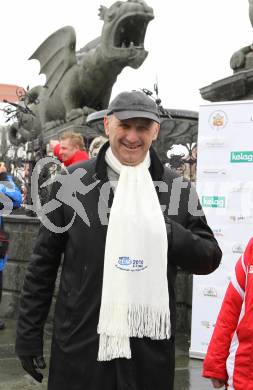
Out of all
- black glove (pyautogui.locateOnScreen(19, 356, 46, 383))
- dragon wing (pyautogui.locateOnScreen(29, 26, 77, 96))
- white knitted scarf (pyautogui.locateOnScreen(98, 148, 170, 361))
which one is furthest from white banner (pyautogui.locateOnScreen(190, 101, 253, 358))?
dragon wing (pyautogui.locateOnScreen(29, 26, 77, 96))

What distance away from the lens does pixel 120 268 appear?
95.8 inches

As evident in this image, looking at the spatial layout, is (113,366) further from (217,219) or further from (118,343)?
(217,219)

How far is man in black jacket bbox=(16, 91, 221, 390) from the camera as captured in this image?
244 cm

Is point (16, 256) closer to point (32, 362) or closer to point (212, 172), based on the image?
point (212, 172)

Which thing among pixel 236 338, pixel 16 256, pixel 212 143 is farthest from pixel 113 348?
pixel 16 256

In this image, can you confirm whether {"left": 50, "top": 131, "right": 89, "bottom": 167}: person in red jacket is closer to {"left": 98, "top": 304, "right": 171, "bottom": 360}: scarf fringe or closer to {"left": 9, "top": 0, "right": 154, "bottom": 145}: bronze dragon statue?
{"left": 98, "top": 304, "right": 171, "bottom": 360}: scarf fringe

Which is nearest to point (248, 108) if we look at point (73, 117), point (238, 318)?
point (238, 318)

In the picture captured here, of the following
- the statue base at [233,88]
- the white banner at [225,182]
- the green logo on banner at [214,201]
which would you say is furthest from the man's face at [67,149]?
the statue base at [233,88]

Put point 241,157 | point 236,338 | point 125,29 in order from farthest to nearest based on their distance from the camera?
point 125,29 < point 241,157 < point 236,338

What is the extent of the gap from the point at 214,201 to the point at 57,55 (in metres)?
7.66

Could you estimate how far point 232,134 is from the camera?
506 cm

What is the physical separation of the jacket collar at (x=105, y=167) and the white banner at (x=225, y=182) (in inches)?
96.4

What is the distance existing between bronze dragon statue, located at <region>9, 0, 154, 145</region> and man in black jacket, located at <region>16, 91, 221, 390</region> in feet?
24.7

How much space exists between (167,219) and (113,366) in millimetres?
625
